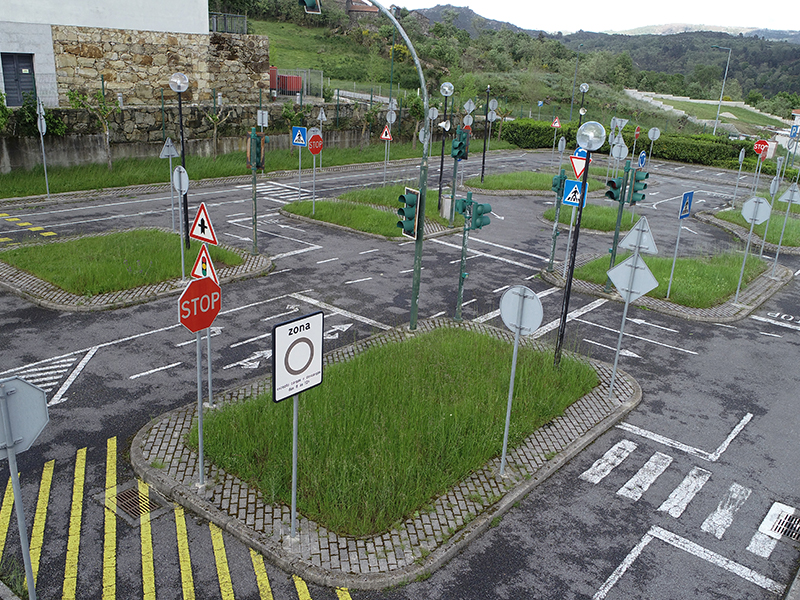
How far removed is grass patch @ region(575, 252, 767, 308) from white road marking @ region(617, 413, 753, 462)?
20.3 feet

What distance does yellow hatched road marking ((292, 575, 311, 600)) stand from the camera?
6.99m

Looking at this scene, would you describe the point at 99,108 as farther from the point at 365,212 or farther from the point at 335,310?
the point at 335,310

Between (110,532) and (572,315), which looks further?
(572,315)

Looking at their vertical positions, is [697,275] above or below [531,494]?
above

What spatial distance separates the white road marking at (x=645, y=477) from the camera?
926 cm

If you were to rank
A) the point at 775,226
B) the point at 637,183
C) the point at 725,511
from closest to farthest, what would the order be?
the point at 725,511 < the point at 637,183 < the point at 775,226

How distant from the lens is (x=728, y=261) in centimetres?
2039

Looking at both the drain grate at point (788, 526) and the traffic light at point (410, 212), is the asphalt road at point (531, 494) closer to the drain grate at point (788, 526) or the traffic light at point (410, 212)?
the drain grate at point (788, 526)

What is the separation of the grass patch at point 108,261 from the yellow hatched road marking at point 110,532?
21.6 ft

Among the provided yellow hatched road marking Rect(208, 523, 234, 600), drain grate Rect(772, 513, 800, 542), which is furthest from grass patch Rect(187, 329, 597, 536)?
drain grate Rect(772, 513, 800, 542)

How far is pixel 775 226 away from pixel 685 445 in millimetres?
18738

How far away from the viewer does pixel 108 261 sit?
16.4 metres

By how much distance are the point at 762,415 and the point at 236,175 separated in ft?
78.8

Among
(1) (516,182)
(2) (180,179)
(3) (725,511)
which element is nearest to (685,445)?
(3) (725,511)
